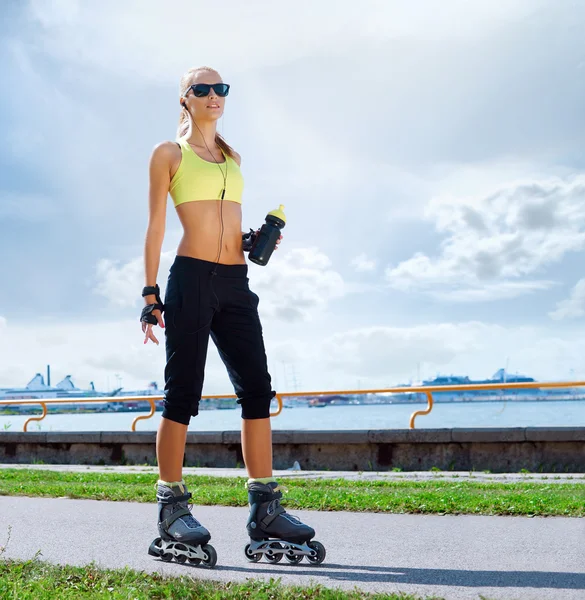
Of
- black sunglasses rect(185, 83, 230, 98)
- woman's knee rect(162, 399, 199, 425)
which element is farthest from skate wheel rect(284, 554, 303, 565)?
black sunglasses rect(185, 83, 230, 98)

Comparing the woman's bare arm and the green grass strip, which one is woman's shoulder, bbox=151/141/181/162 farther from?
the green grass strip

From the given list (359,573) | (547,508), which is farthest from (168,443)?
(547,508)

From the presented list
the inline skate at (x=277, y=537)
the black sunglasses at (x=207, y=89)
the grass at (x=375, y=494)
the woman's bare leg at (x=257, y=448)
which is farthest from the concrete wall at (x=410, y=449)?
the black sunglasses at (x=207, y=89)

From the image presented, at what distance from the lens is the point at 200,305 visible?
4.11 meters

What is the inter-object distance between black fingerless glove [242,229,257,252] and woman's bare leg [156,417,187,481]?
99cm

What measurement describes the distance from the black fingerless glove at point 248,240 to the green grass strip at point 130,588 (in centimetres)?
172

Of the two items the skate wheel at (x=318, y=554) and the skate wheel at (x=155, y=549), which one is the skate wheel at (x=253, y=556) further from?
the skate wheel at (x=155, y=549)

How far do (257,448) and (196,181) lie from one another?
1.41 meters

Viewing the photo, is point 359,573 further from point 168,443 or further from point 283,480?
point 283,480

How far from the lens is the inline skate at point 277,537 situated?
12.5 feet

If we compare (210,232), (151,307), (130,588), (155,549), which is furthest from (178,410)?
(130,588)

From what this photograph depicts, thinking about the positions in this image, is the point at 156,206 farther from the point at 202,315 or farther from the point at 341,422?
the point at 341,422

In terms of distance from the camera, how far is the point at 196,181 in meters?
4.28

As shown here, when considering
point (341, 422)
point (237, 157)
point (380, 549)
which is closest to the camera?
point (380, 549)
